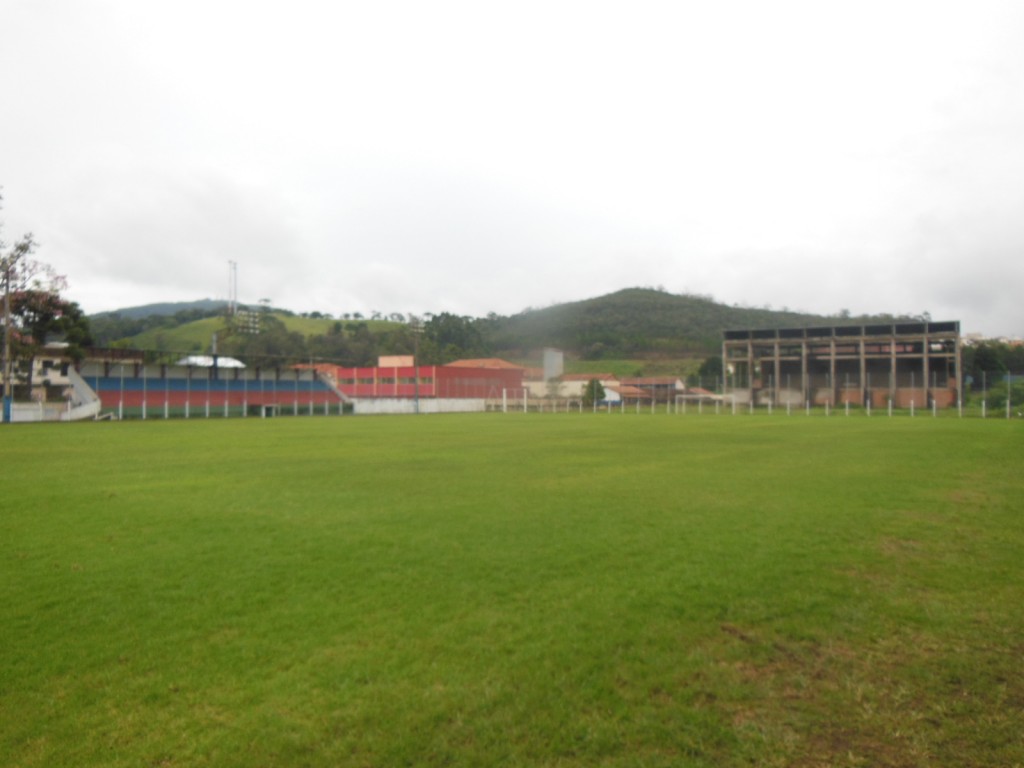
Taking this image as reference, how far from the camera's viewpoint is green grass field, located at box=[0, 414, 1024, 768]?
11.6ft

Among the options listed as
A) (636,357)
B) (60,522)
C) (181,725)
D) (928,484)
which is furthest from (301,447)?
(636,357)

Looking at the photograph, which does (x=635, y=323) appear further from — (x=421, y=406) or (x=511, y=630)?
(x=511, y=630)

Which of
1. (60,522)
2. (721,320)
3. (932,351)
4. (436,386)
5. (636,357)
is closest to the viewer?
(60,522)

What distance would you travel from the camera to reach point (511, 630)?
4895 mm

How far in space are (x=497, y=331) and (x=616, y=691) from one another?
10671 centimetres

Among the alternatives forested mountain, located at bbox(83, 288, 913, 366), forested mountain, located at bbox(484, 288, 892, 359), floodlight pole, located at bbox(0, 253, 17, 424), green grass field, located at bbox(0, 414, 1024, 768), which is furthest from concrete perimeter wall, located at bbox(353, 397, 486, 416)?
green grass field, located at bbox(0, 414, 1024, 768)

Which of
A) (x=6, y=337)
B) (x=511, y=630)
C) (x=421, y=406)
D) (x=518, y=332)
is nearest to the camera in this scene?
(x=511, y=630)

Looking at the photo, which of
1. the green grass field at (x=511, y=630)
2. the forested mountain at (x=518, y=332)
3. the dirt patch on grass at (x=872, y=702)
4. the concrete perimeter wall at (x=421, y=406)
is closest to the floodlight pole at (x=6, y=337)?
the concrete perimeter wall at (x=421, y=406)

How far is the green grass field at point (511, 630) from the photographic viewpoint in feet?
11.6

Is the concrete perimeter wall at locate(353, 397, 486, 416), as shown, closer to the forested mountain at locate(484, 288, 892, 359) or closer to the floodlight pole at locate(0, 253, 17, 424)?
the floodlight pole at locate(0, 253, 17, 424)

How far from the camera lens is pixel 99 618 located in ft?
16.9

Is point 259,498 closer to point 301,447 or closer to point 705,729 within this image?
point 705,729

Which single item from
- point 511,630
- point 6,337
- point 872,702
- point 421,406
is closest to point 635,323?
point 421,406

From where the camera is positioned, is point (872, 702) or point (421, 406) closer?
point (872, 702)
